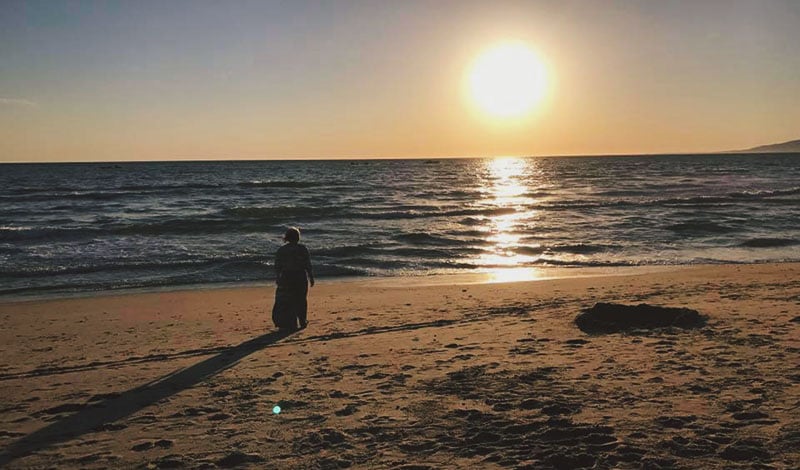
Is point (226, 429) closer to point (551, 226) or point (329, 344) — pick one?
point (329, 344)

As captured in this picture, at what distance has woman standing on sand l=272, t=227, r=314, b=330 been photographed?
915 cm

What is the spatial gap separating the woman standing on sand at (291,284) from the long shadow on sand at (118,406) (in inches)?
51.5

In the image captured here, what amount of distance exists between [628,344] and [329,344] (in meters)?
3.59

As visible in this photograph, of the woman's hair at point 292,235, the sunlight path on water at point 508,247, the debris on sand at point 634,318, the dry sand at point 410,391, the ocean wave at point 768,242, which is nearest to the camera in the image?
the dry sand at point 410,391

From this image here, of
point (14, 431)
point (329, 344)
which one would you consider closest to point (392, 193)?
point (329, 344)

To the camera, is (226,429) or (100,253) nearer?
(226,429)

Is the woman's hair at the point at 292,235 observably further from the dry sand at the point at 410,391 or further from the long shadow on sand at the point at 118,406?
the long shadow on sand at the point at 118,406

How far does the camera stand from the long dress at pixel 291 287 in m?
9.14

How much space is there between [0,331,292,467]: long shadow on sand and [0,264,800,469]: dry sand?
24mm

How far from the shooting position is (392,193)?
48.2 meters

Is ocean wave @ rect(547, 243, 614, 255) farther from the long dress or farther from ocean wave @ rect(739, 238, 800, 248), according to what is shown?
the long dress

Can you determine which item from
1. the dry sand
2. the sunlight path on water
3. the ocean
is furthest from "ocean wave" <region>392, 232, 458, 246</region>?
the dry sand

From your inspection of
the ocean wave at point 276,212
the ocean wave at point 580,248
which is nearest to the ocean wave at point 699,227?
the ocean wave at point 580,248

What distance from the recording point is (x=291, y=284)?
30.3ft
